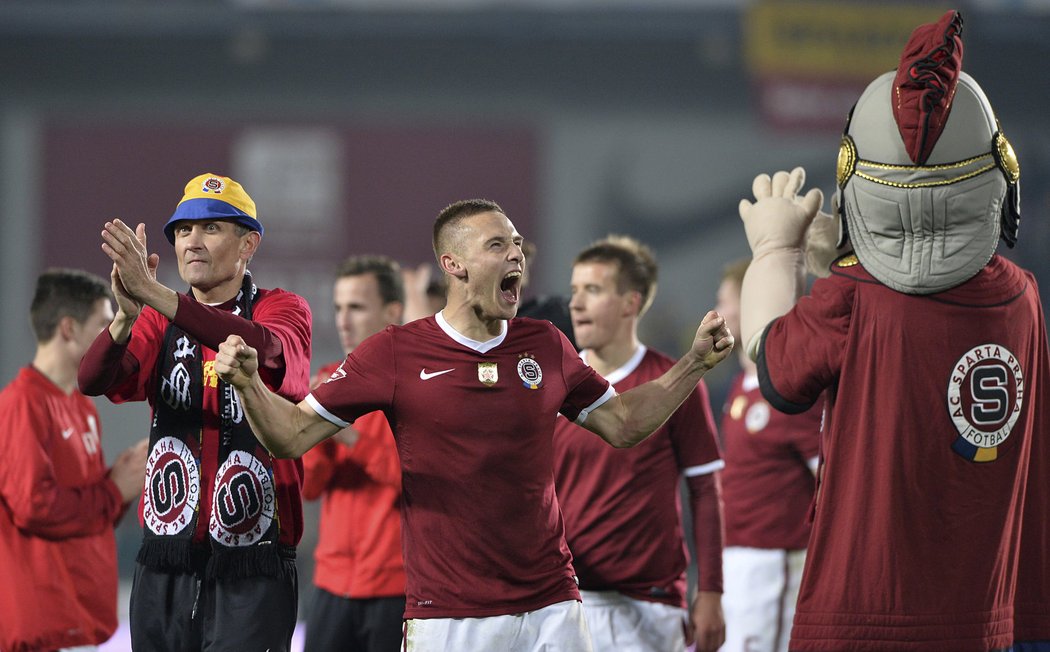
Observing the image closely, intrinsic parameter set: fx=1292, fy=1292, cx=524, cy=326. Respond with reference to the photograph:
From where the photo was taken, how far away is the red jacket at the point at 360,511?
16.4 ft

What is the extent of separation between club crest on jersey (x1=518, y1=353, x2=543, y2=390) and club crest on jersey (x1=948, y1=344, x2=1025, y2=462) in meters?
1.13

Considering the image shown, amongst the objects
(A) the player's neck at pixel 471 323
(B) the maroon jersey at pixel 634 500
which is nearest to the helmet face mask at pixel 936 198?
(A) the player's neck at pixel 471 323

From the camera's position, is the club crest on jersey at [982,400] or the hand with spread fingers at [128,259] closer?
the club crest on jersey at [982,400]

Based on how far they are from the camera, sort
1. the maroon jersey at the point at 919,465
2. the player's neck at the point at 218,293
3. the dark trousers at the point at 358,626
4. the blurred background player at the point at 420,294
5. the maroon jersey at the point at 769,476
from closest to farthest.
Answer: the maroon jersey at the point at 919,465 < the player's neck at the point at 218,293 < the dark trousers at the point at 358,626 < the blurred background player at the point at 420,294 < the maroon jersey at the point at 769,476

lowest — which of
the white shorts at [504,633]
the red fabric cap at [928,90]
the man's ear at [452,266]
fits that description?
the white shorts at [504,633]

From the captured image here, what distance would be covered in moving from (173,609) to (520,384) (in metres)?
1.24

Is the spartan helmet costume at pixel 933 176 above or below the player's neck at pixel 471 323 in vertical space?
above

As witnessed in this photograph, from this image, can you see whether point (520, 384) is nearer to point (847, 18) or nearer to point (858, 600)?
point (858, 600)

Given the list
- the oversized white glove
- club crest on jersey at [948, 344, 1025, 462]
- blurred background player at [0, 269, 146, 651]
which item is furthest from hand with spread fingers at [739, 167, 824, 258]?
blurred background player at [0, 269, 146, 651]

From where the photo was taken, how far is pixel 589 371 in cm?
385

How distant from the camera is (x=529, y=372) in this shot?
3.71 metres

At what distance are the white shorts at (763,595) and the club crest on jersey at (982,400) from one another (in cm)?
279

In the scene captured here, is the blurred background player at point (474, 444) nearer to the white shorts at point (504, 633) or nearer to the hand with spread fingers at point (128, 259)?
the white shorts at point (504, 633)

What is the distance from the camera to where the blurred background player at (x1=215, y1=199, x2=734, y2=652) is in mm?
3539
